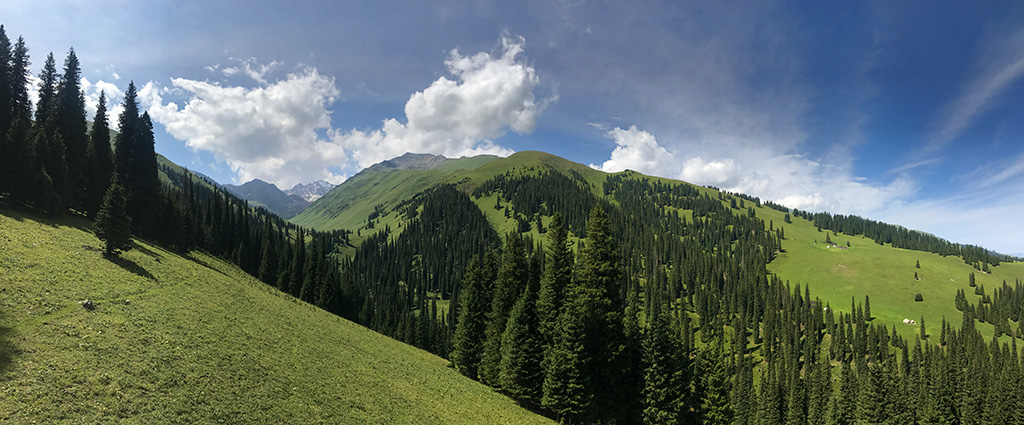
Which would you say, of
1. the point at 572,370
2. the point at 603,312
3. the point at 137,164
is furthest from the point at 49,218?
the point at 603,312

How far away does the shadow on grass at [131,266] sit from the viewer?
36.0 metres

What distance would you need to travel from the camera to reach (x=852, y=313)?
170000mm

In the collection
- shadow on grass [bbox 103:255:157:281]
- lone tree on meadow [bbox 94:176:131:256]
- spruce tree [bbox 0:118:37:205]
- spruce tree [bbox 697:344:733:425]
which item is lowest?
spruce tree [bbox 697:344:733:425]

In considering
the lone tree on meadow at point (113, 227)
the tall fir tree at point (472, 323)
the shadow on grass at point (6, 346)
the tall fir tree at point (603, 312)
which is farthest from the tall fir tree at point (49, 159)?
the tall fir tree at point (603, 312)

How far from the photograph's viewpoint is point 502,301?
4331cm

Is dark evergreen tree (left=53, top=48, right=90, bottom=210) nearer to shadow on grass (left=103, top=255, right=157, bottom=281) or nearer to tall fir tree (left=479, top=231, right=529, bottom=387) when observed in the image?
shadow on grass (left=103, top=255, right=157, bottom=281)

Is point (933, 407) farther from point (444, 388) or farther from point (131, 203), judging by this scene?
point (131, 203)

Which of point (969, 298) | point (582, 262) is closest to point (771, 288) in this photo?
point (969, 298)

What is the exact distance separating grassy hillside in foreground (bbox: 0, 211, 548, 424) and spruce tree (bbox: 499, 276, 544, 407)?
1.89 meters

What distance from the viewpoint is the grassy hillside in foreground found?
695 inches

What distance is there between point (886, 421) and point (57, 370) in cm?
11023

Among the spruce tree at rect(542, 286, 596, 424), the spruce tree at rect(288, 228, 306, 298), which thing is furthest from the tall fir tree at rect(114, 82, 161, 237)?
the spruce tree at rect(542, 286, 596, 424)

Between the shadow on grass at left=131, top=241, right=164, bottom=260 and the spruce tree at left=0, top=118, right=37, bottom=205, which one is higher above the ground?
the spruce tree at left=0, top=118, right=37, bottom=205

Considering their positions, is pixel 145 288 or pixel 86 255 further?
pixel 86 255
